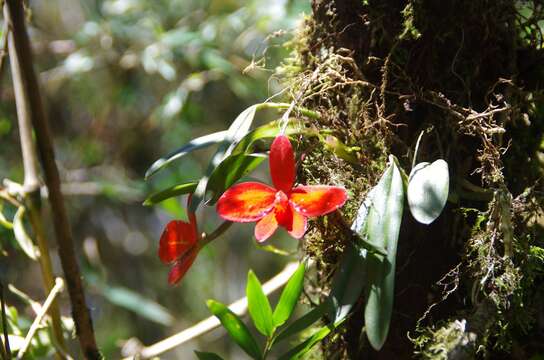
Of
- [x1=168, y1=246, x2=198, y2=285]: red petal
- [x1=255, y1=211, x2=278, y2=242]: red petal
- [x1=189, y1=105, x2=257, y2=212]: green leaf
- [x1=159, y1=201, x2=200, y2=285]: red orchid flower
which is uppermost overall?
[x1=189, y1=105, x2=257, y2=212]: green leaf

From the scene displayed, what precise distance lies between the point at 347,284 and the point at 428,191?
12 cm

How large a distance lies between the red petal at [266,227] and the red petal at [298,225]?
20 mm

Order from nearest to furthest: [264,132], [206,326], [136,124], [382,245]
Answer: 1. [382,245]
2. [264,132]
3. [206,326]
4. [136,124]

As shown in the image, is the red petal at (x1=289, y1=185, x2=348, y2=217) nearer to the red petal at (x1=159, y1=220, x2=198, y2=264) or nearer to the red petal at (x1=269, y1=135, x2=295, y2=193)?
the red petal at (x1=269, y1=135, x2=295, y2=193)

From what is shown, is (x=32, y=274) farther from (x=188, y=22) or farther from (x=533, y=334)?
(x=533, y=334)

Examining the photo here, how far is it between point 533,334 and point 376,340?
0.86 feet

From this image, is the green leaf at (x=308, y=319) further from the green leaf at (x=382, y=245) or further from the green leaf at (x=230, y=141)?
the green leaf at (x=230, y=141)

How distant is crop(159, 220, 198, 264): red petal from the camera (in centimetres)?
72

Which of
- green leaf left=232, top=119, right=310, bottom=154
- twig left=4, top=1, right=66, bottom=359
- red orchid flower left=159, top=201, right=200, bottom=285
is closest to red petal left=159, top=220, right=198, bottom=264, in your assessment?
red orchid flower left=159, top=201, right=200, bottom=285

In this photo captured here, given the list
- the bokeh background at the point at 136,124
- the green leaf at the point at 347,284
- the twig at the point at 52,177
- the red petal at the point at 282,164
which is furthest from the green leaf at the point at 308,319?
the bokeh background at the point at 136,124

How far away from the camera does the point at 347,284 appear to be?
2.07 ft

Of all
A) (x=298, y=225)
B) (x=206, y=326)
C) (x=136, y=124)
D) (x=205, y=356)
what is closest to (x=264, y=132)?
(x=298, y=225)

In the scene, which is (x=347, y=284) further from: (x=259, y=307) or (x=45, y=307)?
(x=45, y=307)

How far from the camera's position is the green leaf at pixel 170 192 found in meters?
0.75
